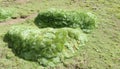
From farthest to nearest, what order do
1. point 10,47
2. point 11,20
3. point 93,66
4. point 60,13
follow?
point 11,20 → point 60,13 → point 10,47 → point 93,66

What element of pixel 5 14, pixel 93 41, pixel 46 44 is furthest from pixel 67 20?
pixel 5 14

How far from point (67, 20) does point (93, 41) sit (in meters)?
0.81

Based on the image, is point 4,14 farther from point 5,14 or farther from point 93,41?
→ point 93,41

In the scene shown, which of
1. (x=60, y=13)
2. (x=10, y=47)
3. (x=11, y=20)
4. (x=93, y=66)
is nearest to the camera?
(x=93, y=66)

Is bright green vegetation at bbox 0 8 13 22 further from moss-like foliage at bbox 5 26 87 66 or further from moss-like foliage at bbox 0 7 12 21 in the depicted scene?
moss-like foliage at bbox 5 26 87 66

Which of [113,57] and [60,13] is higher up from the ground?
[60,13]

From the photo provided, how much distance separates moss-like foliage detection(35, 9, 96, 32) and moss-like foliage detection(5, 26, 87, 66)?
0.47 metres

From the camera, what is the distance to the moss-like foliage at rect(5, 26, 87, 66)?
511cm

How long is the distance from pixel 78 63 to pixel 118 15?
1992 millimetres

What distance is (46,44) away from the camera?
512 cm

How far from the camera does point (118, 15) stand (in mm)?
6586

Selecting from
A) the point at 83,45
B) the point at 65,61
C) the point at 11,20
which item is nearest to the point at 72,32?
the point at 83,45

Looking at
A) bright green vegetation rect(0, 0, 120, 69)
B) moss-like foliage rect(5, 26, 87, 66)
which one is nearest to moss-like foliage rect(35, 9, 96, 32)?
bright green vegetation rect(0, 0, 120, 69)

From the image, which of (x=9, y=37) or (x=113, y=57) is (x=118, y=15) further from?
(x=9, y=37)
